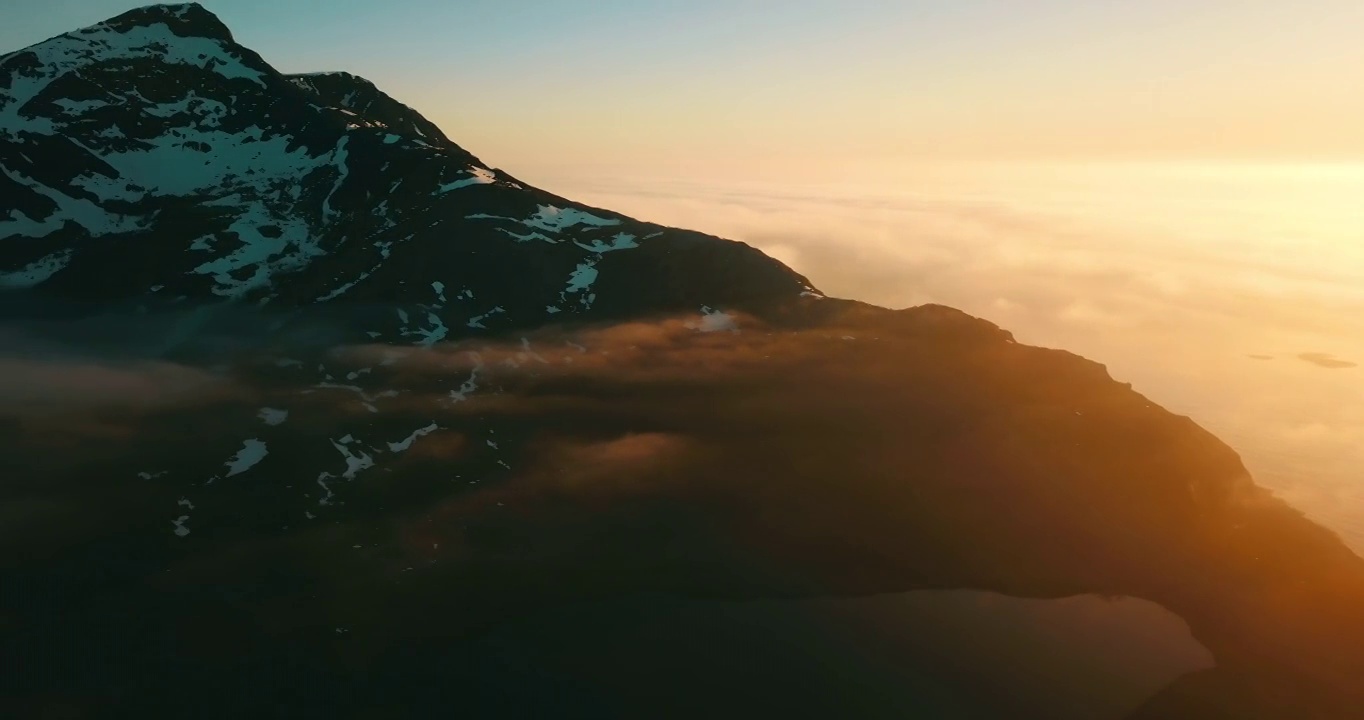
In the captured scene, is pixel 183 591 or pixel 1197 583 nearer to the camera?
pixel 183 591

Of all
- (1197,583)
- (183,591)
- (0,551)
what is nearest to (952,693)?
(1197,583)

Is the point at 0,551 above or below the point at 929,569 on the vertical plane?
below

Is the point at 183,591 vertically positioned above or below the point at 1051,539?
below

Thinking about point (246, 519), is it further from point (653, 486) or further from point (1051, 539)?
point (1051, 539)

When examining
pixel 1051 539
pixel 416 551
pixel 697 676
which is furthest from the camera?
pixel 1051 539

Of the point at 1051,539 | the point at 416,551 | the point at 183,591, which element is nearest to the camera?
the point at 183,591

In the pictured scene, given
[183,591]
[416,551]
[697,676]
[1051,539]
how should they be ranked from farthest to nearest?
[1051,539] → [416,551] → [183,591] → [697,676]

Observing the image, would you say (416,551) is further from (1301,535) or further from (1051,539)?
(1301,535)

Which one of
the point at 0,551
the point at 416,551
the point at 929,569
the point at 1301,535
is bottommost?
the point at 0,551

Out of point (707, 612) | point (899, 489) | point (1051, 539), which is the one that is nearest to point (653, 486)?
point (707, 612)
